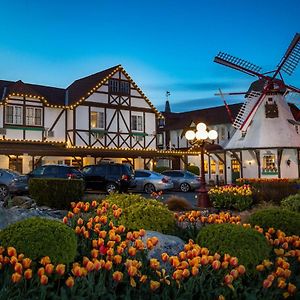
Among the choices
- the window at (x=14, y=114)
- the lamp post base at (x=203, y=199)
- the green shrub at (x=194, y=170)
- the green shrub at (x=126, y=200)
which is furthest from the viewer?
the green shrub at (x=194, y=170)

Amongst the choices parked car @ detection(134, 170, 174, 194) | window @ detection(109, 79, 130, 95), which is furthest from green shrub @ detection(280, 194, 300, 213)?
window @ detection(109, 79, 130, 95)

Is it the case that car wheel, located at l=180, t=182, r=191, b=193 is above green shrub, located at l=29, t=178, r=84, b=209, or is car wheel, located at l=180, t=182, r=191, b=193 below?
below

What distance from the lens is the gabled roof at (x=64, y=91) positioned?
1347 inches

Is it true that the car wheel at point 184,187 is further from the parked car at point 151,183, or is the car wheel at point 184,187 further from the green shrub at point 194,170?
the green shrub at point 194,170

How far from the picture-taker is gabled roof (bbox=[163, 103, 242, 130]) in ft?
159

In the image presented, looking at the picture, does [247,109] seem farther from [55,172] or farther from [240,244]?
[240,244]

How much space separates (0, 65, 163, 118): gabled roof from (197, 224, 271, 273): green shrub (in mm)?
30854

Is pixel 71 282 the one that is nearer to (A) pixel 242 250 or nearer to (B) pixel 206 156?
(A) pixel 242 250

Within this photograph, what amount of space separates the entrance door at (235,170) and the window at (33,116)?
18.4 m

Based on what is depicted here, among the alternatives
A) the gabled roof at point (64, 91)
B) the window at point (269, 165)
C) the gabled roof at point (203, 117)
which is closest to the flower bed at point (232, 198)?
the window at point (269, 165)

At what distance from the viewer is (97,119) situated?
37656 millimetres

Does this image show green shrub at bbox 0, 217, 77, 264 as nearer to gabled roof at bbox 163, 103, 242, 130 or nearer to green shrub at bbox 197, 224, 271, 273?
green shrub at bbox 197, 224, 271, 273

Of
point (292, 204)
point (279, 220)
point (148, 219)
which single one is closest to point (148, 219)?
point (148, 219)

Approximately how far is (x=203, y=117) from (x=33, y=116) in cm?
2321
